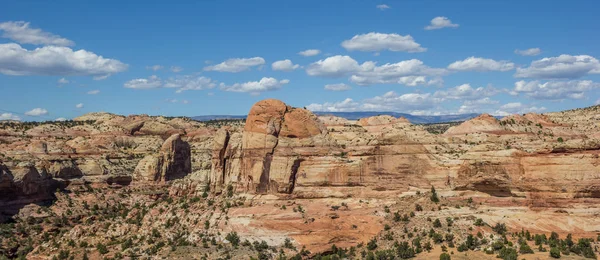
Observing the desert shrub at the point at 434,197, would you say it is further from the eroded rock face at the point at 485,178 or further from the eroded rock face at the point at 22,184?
the eroded rock face at the point at 22,184

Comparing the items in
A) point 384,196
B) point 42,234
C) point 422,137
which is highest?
point 422,137

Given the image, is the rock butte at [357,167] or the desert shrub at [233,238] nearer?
the rock butte at [357,167]

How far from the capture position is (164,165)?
9094 cm

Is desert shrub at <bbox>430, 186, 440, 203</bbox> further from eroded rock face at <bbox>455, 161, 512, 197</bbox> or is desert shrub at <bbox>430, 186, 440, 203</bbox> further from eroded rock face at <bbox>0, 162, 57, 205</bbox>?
eroded rock face at <bbox>0, 162, 57, 205</bbox>

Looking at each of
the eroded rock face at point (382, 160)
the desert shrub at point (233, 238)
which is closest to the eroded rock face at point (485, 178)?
the eroded rock face at point (382, 160)

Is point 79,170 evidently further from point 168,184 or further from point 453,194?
point 453,194

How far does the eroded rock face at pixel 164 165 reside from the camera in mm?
90319

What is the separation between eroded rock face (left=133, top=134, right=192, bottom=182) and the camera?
90319mm

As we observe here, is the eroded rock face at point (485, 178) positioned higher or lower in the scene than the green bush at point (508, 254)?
higher

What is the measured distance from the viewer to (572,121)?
3696 inches

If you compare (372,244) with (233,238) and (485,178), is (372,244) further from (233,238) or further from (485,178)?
(233,238)

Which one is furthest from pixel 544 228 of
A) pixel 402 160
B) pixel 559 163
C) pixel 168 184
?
pixel 168 184

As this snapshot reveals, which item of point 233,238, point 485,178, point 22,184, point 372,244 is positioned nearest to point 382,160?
point 372,244

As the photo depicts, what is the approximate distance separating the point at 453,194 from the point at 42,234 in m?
50.8
